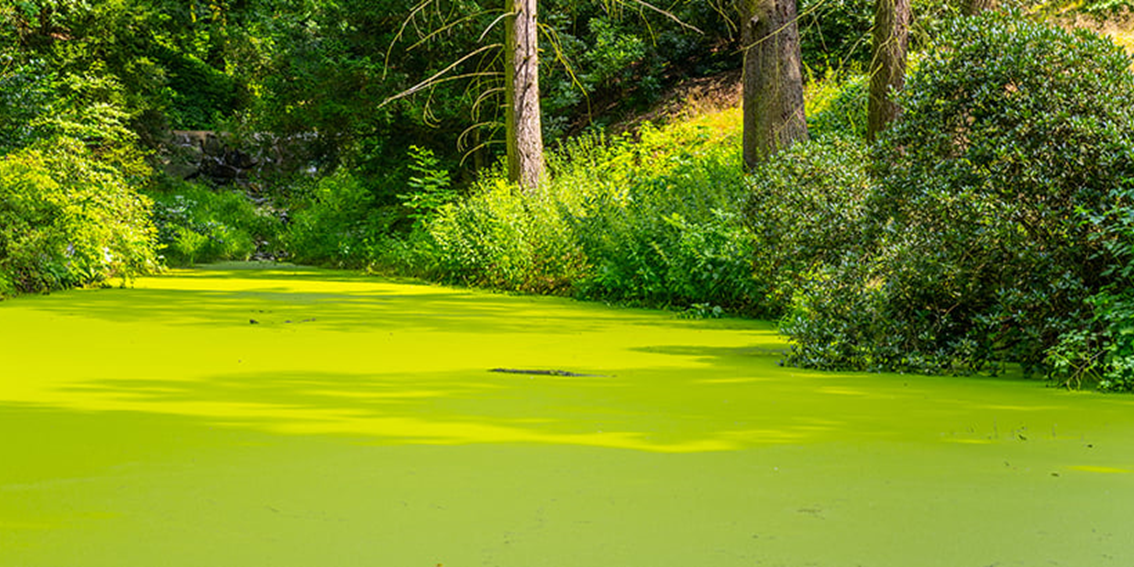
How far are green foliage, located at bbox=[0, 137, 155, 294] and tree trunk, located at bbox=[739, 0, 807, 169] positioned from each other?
21.7 feet

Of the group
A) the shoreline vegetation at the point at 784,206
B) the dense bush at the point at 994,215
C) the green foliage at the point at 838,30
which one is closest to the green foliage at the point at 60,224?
the shoreline vegetation at the point at 784,206

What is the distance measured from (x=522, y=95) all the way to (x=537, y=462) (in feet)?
35.9

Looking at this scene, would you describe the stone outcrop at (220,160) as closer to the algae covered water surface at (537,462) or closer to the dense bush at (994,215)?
the algae covered water surface at (537,462)

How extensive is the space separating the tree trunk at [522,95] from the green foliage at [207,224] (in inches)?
277

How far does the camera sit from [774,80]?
951cm

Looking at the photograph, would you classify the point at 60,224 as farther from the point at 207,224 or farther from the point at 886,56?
the point at 207,224

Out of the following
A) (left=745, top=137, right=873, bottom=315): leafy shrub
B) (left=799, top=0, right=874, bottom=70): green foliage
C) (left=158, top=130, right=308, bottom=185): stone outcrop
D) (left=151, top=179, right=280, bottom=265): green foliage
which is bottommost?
(left=151, top=179, right=280, bottom=265): green foliage

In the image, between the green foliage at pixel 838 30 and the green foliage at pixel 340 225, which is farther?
the green foliage at pixel 340 225

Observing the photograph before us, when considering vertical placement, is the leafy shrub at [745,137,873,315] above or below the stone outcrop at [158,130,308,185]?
below

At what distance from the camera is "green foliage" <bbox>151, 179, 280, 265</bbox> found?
1944cm

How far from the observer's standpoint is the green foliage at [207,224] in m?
19.4

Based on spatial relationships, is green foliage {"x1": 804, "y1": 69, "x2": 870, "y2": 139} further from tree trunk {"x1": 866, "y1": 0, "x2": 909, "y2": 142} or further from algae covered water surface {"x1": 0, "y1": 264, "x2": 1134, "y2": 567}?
algae covered water surface {"x1": 0, "y1": 264, "x2": 1134, "y2": 567}

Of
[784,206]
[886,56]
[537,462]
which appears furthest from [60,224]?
[537,462]

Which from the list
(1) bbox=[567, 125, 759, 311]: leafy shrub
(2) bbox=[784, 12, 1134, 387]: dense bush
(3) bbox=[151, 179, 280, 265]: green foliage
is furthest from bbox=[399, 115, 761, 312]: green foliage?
(3) bbox=[151, 179, 280, 265]: green foliage
